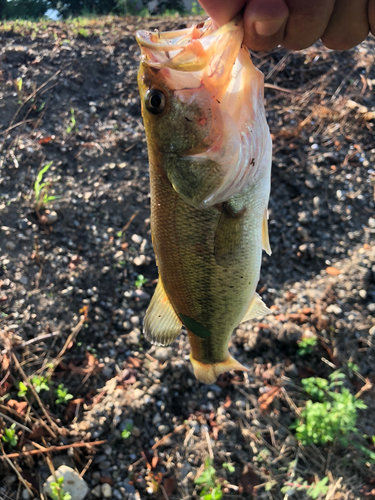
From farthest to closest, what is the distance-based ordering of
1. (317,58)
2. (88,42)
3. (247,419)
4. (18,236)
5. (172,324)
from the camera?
(88,42) < (317,58) < (18,236) < (247,419) < (172,324)

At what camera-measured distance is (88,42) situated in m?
5.64

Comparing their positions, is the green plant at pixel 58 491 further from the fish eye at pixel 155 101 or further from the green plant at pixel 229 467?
the fish eye at pixel 155 101

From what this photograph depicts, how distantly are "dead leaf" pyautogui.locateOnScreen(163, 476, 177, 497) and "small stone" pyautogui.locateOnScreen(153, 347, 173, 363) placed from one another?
91 cm

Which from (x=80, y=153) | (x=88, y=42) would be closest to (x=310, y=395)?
(x=80, y=153)

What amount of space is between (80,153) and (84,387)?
2.79 meters

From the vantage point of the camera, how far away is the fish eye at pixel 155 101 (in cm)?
135

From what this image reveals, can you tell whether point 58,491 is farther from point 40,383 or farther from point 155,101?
point 155,101

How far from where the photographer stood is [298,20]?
154 centimetres

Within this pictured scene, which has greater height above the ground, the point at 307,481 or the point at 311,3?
the point at 311,3

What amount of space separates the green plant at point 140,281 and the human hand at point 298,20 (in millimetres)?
2658

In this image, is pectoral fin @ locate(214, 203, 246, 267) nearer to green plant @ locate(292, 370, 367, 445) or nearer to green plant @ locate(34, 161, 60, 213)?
green plant @ locate(292, 370, 367, 445)

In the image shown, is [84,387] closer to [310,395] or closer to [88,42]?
[310,395]

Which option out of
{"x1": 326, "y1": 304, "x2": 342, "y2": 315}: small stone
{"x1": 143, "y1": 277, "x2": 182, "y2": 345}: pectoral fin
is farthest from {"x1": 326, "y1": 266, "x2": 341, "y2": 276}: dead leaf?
{"x1": 143, "y1": 277, "x2": 182, "y2": 345}: pectoral fin

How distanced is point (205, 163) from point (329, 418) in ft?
7.83
